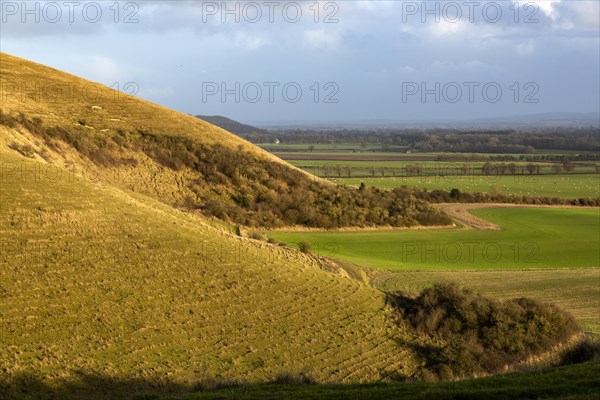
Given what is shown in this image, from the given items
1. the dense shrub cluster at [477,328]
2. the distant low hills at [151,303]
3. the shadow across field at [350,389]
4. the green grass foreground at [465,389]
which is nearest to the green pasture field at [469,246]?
the distant low hills at [151,303]

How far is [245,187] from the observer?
195 ft

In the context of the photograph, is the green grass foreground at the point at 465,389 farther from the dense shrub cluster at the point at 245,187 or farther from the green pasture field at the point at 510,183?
the green pasture field at the point at 510,183

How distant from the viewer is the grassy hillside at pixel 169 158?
→ 52.0 m

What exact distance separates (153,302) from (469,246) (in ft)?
117

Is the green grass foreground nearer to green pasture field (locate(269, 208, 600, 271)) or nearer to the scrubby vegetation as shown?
the scrubby vegetation

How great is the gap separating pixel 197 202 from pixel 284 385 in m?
37.7

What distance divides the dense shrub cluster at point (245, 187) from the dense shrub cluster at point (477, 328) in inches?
1018

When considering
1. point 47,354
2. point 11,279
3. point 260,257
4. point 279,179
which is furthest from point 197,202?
point 47,354

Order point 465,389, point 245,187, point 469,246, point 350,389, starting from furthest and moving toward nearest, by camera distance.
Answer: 1. point 245,187
2. point 469,246
3. point 350,389
4. point 465,389

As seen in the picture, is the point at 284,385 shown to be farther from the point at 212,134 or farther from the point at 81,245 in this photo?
the point at 212,134

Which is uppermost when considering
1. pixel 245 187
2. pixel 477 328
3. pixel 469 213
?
pixel 245 187

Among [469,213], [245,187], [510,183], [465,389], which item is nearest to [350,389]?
[465,389]

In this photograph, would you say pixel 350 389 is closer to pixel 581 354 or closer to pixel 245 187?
pixel 581 354

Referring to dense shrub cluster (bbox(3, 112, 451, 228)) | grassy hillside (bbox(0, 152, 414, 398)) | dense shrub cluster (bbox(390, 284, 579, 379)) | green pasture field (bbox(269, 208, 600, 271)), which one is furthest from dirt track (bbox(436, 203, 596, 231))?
grassy hillside (bbox(0, 152, 414, 398))
